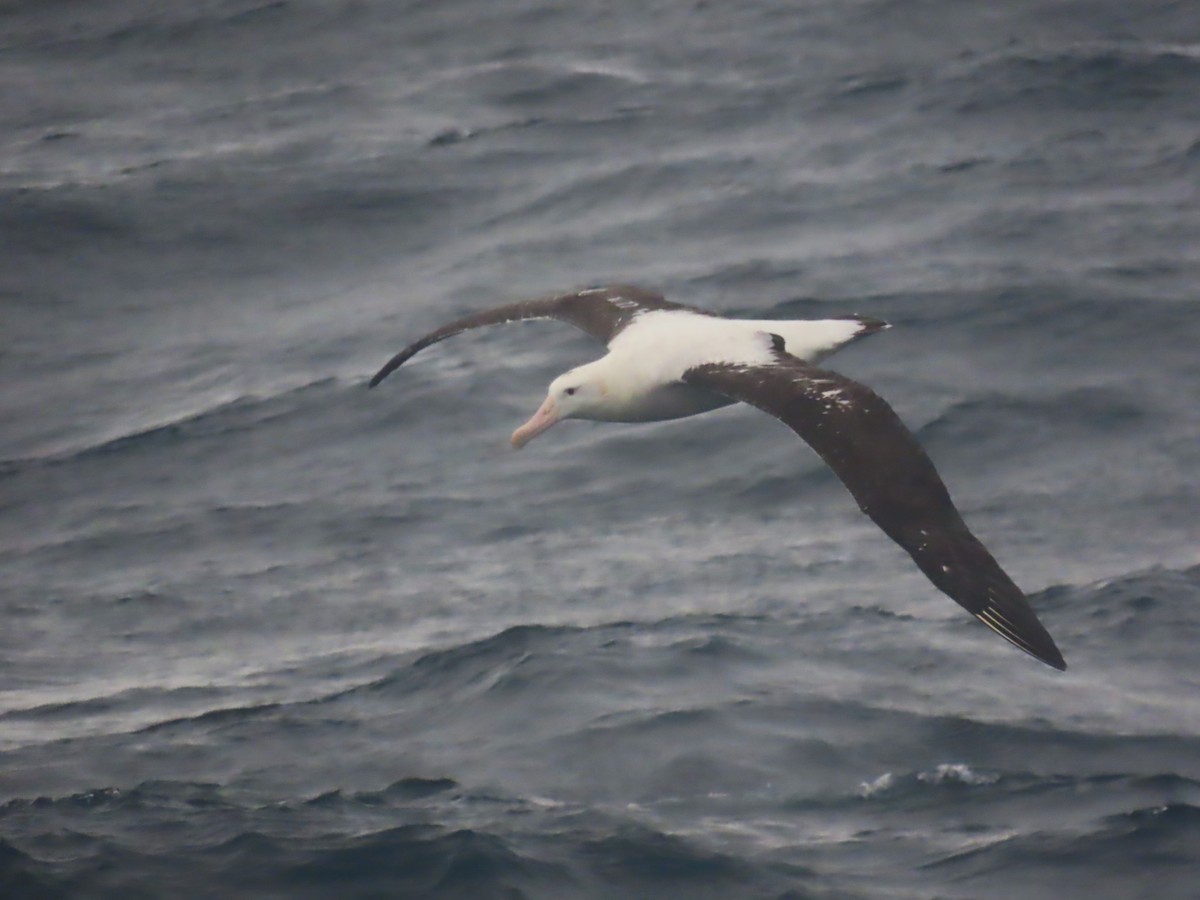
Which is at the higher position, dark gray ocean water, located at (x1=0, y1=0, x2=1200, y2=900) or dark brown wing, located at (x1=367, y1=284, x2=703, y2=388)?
dark brown wing, located at (x1=367, y1=284, x2=703, y2=388)

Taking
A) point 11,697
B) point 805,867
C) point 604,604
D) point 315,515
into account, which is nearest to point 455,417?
point 315,515

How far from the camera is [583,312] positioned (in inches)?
490

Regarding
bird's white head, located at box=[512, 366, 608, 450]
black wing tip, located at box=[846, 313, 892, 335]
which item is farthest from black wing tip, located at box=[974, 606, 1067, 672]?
bird's white head, located at box=[512, 366, 608, 450]

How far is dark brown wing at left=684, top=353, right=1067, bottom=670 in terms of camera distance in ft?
28.0

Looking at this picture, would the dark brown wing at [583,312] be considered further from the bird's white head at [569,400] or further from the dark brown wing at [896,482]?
the dark brown wing at [896,482]

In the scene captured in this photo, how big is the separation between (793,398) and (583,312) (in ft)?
9.63

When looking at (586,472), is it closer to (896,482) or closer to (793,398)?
(793,398)

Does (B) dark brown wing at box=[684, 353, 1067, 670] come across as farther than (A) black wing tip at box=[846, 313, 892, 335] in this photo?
No

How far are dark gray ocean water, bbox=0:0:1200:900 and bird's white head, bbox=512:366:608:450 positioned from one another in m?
1.62

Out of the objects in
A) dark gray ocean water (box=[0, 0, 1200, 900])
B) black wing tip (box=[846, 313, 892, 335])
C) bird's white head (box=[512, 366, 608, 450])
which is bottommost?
dark gray ocean water (box=[0, 0, 1200, 900])

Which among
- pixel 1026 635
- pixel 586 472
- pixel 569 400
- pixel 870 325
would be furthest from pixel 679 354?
pixel 586 472

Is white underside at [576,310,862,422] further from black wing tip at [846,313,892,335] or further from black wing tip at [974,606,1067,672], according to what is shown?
black wing tip at [974,606,1067,672]

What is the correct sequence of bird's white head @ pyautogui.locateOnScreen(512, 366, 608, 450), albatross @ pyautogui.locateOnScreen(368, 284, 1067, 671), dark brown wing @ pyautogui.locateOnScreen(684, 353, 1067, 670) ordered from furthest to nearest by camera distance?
bird's white head @ pyautogui.locateOnScreen(512, 366, 608, 450)
albatross @ pyautogui.locateOnScreen(368, 284, 1067, 671)
dark brown wing @ pyautogui.locateOnScreen(684, 353, 1067, 670)

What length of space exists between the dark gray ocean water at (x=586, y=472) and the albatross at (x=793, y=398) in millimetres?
1769
